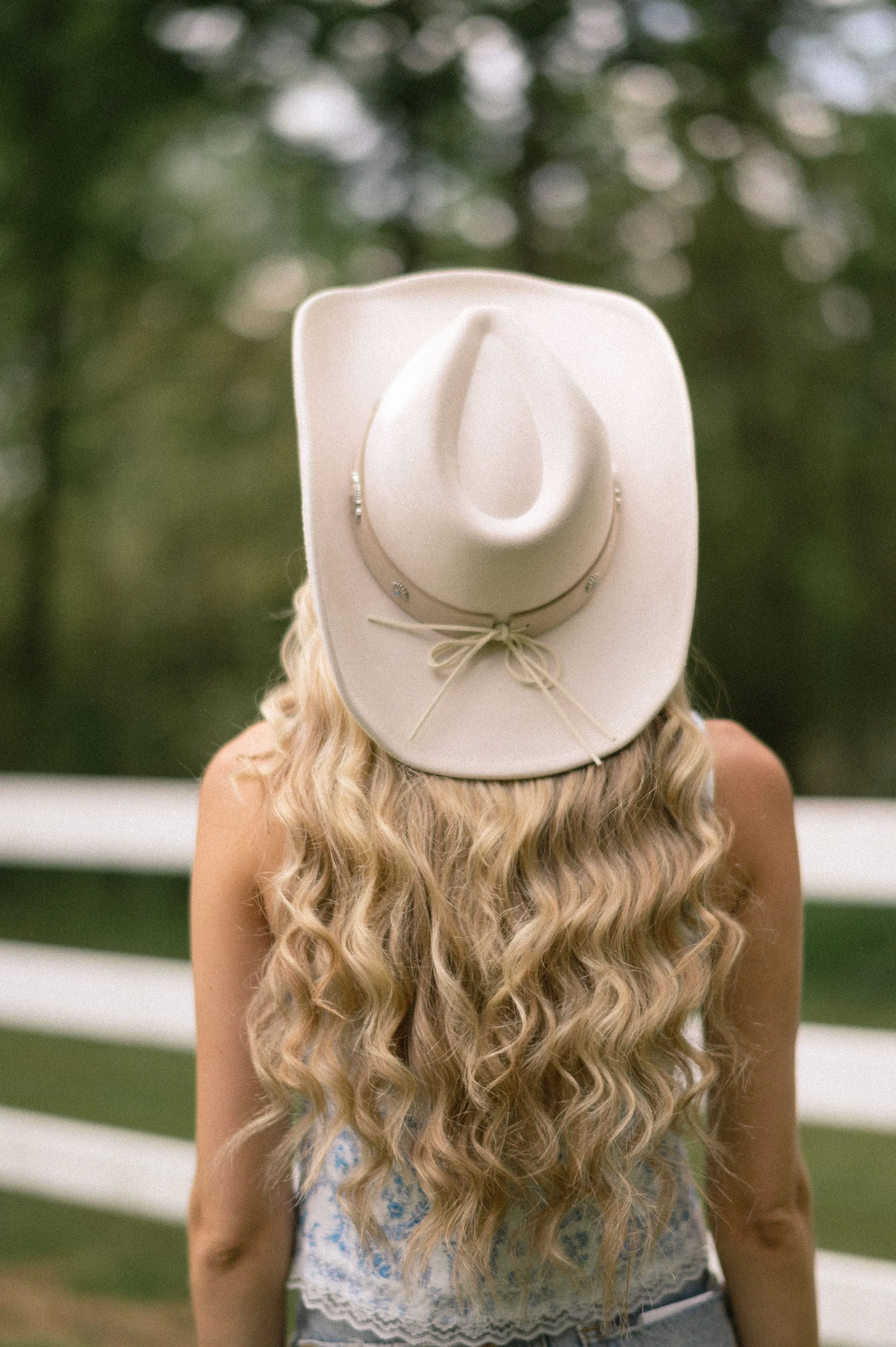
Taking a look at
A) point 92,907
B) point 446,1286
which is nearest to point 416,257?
point 92,907

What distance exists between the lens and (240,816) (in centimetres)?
125

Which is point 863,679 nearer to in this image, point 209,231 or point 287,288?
point 287,288

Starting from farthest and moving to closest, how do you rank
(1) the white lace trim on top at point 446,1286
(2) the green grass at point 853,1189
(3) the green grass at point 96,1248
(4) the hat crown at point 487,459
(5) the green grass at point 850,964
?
1. (5) the green grass at point 850,964
2. (2) the green grass at point 853,1189
3. (3) the green grass at point 96,1248
4. (1) the white lace trim on top at point 446,1286
5. (4) the hat crown at point 487,459

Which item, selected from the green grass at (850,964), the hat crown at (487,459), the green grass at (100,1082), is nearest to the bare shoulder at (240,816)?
→ the hat crown at (487,459)

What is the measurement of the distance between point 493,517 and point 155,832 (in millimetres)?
2539

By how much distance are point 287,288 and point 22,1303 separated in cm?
607

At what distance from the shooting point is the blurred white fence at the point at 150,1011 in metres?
2.64

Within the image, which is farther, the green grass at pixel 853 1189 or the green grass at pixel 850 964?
the green grass at pixel 850 964

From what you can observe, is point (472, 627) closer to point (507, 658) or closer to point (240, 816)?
point (507, 658)

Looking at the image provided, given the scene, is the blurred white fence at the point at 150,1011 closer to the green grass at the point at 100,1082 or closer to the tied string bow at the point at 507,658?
the green grass at the point at 100,1082

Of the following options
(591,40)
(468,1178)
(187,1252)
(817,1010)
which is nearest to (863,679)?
(817,1010)

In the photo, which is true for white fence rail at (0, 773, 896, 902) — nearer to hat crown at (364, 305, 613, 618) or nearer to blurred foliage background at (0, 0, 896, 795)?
hat crown at (364, 305, 613, 618)

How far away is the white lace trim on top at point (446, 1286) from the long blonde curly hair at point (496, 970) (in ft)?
0.09

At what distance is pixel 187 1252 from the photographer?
3463 mm
